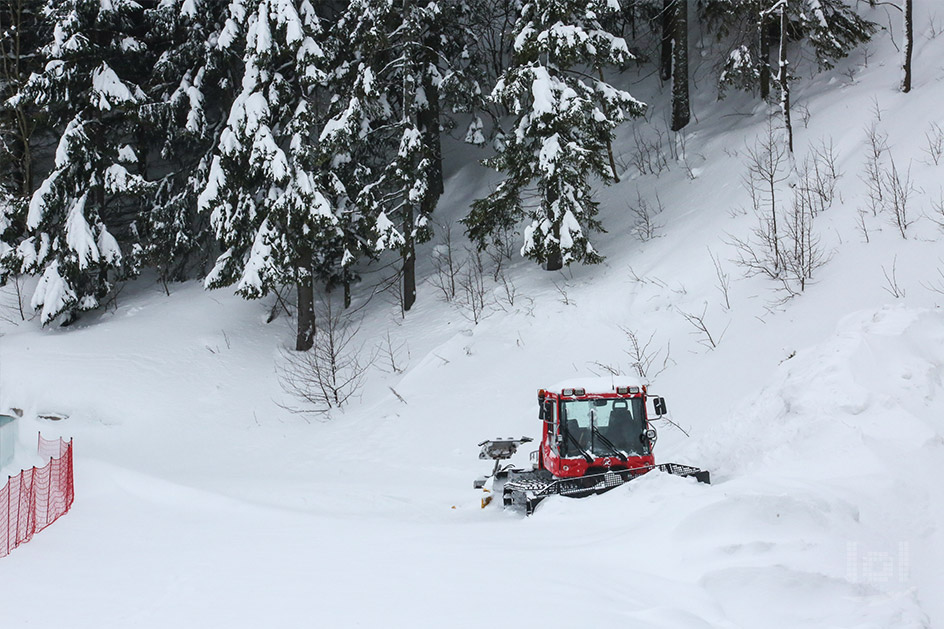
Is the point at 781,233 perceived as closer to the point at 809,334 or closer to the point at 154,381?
the point at 809,334

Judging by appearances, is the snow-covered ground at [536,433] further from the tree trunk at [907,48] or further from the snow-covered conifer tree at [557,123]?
the snow-covered conifer tree at [557,123]

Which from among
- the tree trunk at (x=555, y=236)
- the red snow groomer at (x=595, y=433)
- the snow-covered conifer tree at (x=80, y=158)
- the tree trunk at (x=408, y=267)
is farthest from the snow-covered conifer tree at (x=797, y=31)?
the snow-covered conifer tree at (x=80, y=158)

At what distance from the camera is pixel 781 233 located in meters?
15.6

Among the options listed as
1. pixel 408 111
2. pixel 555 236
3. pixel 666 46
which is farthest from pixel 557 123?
pixel 666 46

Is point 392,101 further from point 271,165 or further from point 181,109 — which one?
point 181,109

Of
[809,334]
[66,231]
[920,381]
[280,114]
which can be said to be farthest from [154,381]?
[920,381]

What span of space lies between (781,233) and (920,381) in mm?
7606

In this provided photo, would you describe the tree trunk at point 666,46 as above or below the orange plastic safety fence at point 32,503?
above

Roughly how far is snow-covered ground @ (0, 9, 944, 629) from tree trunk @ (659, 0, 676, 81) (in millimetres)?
1128

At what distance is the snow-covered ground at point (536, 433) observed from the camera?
6152 millimetres

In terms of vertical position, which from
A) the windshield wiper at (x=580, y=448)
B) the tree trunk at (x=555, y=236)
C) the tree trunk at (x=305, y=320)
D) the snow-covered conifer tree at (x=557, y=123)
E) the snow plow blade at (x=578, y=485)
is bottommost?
the tree trunk at (x=305, y=320)

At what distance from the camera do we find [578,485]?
388 inches

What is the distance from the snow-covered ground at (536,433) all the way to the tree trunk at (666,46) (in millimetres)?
1128

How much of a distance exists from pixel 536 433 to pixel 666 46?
60.8ft
